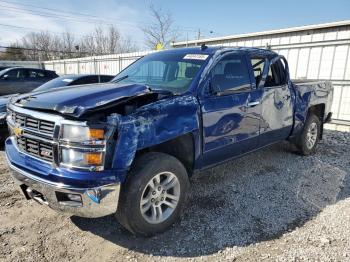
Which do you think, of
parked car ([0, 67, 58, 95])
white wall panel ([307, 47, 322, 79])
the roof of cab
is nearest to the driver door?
the roof of cab

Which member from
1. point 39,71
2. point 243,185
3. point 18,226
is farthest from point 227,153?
point 39,71

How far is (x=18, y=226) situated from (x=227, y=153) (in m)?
2.57

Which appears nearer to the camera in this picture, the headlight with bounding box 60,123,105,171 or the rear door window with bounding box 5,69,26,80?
the headlight with bounding box 60,123,105,171

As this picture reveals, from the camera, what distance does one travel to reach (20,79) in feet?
38.5

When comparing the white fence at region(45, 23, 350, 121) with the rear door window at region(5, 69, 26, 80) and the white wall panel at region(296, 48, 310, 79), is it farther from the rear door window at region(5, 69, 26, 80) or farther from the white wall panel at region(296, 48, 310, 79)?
the rear door window at region(5, 69, 26, 80)

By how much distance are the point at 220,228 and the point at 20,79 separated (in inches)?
445

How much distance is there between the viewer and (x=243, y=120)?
386 cm

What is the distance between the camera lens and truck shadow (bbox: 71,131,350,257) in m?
2.96

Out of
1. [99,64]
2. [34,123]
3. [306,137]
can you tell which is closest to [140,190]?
[34,123]

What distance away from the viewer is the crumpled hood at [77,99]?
8.14 ft

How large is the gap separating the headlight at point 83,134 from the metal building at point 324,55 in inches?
315

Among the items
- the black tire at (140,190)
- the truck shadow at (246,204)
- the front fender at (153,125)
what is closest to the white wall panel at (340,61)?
the truck shadow at (246,204)

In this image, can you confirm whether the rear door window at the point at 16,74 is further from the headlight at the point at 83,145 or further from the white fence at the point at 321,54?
the headlight at the point at 83,145

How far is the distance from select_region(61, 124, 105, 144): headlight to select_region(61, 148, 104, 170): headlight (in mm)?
95
